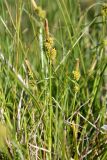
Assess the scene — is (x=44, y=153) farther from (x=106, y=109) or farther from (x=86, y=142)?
(x=106, y=109)

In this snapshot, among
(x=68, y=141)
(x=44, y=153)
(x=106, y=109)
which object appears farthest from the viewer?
(x=106, y=109)

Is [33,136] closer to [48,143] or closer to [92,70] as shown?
[48,143]

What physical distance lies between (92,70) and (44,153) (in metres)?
0.39

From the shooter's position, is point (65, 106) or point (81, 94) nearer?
point (65, 106)

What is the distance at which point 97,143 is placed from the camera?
1.27 metres

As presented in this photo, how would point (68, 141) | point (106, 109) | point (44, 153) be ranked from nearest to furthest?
point (44, 153), point (68, 141), point (106, 109)

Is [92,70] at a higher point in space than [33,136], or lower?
higher

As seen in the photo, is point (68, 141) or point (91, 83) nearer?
point (68, 141)

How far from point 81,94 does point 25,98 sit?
18 centimetres

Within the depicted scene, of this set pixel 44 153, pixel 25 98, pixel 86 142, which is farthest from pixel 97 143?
pixel 25 98

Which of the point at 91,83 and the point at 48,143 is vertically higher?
the point at 91,83

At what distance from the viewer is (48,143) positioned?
122 cm

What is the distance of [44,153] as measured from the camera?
1201 millimetres

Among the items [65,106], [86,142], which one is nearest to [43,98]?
[65,106]
